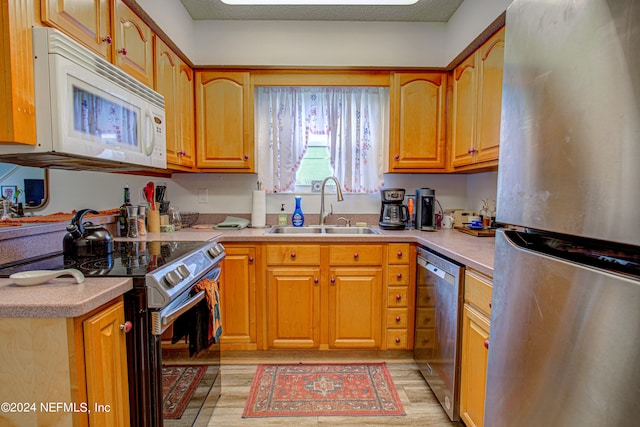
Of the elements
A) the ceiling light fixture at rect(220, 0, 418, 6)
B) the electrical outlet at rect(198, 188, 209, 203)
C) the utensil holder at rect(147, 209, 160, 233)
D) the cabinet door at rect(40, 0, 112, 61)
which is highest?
the ceiling light fixture at rect(220, 0, 418, 6)

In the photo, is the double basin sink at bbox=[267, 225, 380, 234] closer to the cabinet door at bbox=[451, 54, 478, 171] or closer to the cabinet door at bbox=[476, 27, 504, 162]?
the cabinet door at bbox=[451, 54, 478, 171]

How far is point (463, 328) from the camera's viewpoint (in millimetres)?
1505

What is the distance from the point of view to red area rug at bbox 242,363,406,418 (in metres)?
1.71

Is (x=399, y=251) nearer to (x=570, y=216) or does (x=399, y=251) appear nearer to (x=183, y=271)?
(x=183, y=271)

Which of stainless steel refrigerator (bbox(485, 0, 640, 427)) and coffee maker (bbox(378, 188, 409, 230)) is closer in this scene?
stainless steel refrigerator (bbox(485, 0, 640, 427))

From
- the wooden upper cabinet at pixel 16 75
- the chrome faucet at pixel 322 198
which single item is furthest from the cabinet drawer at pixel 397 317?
the wooden upper cabinet at pixel 16 75

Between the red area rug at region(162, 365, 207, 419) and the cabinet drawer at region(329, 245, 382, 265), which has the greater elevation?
the cabinet drawer at region(329, 245, 382, 265)

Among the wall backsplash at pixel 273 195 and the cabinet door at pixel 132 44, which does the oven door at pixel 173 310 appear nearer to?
the cabinet door at pixel 132 44

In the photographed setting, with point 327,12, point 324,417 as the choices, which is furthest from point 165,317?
point 327,12

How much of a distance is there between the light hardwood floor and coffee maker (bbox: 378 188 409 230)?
934mm

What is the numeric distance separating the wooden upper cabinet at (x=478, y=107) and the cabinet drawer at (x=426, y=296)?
845mm

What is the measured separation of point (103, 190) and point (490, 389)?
6.97 feet

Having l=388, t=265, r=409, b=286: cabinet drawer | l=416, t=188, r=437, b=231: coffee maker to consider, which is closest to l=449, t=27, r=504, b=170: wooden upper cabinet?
l=416, t=188, r=437, b=231: coffee maker

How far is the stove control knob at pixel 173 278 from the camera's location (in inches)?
43.6
